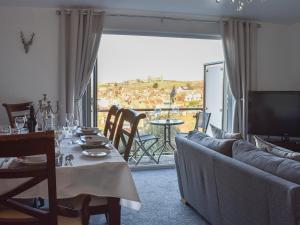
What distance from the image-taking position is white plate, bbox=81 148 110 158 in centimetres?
218

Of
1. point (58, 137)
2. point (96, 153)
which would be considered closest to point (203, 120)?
point (58, 137)

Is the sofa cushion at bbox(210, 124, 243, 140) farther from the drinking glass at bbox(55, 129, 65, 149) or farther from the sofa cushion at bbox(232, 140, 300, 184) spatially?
the drinking glass at bbox(55, 129, 65, 149)

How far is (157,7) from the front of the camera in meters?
4.53

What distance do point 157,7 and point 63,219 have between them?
3.40 metres

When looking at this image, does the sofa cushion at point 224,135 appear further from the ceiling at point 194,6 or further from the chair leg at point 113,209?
the ceiling at point 194,6

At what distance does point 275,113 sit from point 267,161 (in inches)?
124

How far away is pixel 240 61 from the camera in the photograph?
5133 mm

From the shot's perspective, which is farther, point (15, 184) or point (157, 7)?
point (157, 7)

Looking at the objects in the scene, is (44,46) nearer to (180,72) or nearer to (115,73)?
(115,73)

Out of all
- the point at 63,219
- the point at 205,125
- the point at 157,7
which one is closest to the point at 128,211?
the point at 63,219

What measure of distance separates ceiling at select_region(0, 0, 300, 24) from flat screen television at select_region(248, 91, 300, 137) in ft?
3.82

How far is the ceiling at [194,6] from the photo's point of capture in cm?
421

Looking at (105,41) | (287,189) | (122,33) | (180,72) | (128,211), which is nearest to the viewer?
(287,189)

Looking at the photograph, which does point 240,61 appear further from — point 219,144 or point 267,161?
point 267,161
